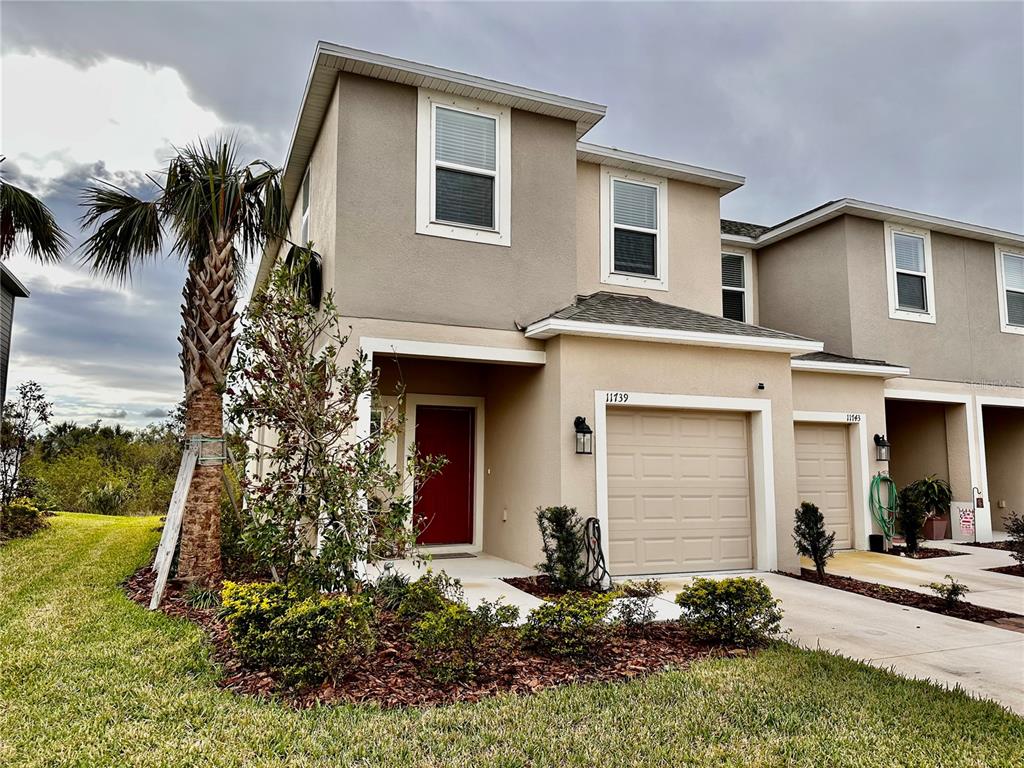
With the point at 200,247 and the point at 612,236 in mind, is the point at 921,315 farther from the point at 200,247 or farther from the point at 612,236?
the point at 200,247

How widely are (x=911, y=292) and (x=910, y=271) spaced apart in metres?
0.43

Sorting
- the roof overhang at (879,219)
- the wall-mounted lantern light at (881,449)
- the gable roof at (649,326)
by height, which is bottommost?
the wall-mounted lantern light at (881,449)

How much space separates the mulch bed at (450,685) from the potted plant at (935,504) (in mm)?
9212

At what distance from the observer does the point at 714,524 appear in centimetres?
924

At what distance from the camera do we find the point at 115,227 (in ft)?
25.6

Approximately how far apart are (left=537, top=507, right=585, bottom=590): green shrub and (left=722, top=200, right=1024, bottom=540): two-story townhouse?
6.59 m

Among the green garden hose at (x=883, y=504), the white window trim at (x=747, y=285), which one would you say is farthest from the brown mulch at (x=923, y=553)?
the white window trim at (x=747, y=285)

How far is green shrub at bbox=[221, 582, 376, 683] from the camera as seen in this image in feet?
14.7

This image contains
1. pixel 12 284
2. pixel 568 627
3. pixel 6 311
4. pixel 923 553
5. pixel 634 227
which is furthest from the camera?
pixel 6 311

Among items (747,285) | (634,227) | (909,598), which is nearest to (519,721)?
(909,598)

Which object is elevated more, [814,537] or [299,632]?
[814,537]

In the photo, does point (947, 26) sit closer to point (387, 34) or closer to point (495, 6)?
point (495, 6)

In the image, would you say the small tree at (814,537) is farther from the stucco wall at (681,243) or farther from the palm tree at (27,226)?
the palm tree at (27,226)

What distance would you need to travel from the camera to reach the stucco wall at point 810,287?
12.9 metres
